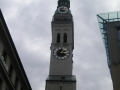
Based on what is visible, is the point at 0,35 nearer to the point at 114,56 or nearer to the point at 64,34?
the point at 114,56

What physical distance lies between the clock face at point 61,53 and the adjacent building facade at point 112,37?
3711cm

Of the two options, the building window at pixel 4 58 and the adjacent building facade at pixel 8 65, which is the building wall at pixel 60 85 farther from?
the building window at pixel 4 58

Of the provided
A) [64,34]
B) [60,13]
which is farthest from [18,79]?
[60,13]

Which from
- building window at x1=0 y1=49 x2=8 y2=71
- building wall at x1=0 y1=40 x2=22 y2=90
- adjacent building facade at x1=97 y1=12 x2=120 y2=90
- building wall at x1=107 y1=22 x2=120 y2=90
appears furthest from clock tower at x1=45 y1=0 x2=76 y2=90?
building wall at x1=107 y1=22 x2=120 y2=90

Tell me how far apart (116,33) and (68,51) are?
40.1 m

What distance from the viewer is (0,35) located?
25344 millimetres

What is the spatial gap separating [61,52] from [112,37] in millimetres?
40029

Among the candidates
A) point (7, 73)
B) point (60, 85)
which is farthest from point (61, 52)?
point (7, 73)

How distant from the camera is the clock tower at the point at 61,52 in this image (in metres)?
57.4

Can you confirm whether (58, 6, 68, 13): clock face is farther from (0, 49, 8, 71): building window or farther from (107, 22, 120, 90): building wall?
(107, 22, 120, 90): building wall

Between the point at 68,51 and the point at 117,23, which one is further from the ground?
the point at 68,51

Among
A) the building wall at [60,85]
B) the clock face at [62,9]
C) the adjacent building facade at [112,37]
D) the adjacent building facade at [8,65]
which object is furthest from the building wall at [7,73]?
the clock face at [62,9]

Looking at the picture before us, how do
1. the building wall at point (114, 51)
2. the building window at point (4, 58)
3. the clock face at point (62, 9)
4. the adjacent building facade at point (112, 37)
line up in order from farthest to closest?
the clock face at point (62, 9), the building window at point (4, 58), the adjacent building facade at point (112, 37), the building wall at point (114, 51)

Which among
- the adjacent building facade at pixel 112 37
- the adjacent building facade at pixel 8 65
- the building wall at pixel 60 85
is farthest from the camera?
the building wall at pixel 60 85
